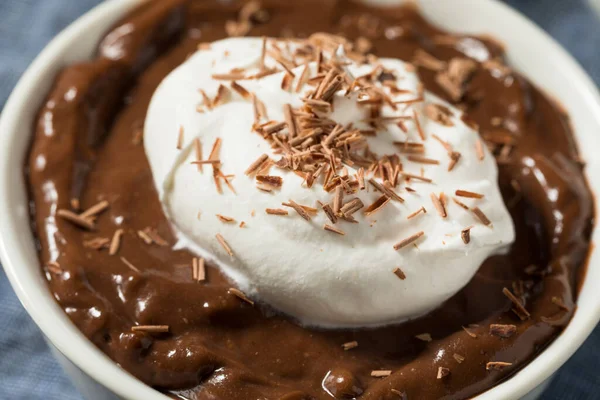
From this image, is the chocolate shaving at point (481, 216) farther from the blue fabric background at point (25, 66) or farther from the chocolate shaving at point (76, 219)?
the chocolate shaving at point (76, 219)

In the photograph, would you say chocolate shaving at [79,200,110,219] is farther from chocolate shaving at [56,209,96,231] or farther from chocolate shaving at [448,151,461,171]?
chocolate shaving at [448,151,461,171]

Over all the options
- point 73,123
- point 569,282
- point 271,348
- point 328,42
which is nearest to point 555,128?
point 569,282

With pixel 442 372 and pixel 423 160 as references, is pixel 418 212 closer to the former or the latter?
pixel 423 160

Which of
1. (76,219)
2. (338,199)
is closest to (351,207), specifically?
(338,199)

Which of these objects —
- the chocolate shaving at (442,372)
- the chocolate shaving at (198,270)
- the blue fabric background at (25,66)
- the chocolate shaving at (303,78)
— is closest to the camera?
Answer: the chocolate shaving at (442,372)

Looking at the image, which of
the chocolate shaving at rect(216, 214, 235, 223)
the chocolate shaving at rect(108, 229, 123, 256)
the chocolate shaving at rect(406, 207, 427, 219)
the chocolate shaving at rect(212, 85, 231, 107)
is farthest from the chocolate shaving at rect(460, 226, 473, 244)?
the chocolate shaving at rect(108, 229, 123, 256)

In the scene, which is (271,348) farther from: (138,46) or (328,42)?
(138,46)

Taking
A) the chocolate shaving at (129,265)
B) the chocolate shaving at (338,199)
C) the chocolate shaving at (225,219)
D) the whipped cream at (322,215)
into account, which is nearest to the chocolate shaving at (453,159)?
the whipped cream at (322,215)
